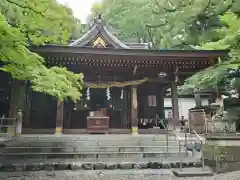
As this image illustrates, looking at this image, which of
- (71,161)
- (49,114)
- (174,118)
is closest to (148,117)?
(174,118)

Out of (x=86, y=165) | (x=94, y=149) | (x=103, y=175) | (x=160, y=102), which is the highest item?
(x=160, y=102)

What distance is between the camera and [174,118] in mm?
12742

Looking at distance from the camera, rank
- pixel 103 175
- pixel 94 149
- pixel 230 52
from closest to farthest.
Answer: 1. pixel 230 52
2. pixel 103 175
3. pixel 94 149

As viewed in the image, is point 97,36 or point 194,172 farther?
point 97,36

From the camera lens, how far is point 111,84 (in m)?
13.2

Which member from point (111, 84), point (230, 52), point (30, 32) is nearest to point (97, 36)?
point (111, 84)

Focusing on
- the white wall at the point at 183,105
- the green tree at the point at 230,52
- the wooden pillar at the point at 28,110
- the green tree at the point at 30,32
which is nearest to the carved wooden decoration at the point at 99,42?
the wooden pillar at the point at 28,110

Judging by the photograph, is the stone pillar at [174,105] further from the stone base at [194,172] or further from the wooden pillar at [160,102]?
the stone base at [194,172]

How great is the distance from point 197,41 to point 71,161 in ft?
Answer: 46.7

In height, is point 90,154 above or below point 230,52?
below

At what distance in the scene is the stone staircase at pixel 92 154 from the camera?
299 inches

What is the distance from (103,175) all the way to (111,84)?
6901 mm

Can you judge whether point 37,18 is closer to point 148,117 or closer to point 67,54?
point 67,54

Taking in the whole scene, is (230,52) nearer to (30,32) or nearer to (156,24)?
(30,32)
